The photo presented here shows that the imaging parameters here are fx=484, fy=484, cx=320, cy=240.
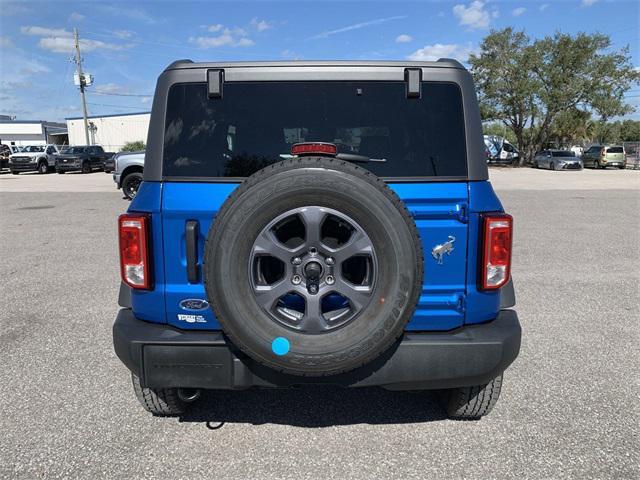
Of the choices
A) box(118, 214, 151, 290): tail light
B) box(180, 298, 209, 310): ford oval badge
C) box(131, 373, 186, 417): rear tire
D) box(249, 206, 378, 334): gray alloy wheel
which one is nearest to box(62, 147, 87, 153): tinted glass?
box(131, 373, 186, 417): rear tire

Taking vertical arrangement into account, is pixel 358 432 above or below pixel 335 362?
below

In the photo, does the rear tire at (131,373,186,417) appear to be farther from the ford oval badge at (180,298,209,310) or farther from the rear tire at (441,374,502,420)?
the rear tire at (441,374,502,420)

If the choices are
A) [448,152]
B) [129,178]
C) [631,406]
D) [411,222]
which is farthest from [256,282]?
[129,178]

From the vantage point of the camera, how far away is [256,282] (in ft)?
7.22

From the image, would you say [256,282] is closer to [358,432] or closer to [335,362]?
[335,362]

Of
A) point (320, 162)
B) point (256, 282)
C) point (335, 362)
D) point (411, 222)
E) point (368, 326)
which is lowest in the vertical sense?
point (335, 362)

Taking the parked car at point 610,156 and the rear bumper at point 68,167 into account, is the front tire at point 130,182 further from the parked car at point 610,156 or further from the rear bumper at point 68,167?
the parked car at point 610,156

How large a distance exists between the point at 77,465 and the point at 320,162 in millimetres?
1999

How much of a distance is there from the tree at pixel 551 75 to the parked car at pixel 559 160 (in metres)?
4.85

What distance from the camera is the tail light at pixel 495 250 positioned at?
93.4 inches

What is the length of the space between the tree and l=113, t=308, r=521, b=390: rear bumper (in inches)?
1596

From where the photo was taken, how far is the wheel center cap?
2.13 metres

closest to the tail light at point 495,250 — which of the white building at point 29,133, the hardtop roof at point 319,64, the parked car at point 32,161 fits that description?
the hardtop roof at point 319,64

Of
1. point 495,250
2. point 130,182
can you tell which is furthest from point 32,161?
point 495,250
